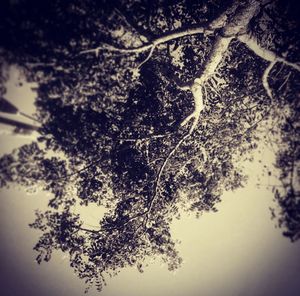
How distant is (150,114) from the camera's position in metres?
8.70

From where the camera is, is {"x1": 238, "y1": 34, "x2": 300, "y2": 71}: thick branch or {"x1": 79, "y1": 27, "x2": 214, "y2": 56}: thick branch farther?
{"x1": 238, "y1": 34, "x2": 300, "y2": 71}: thick branch

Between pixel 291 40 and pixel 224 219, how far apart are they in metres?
9.56

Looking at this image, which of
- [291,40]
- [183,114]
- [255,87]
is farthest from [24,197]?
[291,40]

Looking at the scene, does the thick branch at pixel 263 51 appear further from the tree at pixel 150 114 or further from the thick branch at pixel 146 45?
the thick branch at pixel 146 45

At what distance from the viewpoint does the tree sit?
22.9 ft

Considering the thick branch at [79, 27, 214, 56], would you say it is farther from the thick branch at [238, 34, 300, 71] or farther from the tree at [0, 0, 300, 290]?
the thick branch at [238, 34, 300, 71]

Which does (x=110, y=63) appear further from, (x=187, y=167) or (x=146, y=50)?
(x=187, y=167)

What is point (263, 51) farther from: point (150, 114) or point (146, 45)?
point (150, 114)

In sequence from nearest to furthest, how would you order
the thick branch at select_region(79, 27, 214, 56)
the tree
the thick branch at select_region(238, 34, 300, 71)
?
the thick branch at select_region(79, 27, 214, 56) → the tree → the thick branch at select_region(238, 34, 300, 71)

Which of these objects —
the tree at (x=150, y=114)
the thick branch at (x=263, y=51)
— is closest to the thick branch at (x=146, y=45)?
the tree at (x=150, y=114)

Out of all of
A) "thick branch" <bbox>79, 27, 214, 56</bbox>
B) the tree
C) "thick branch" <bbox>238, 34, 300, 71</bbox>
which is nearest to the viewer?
"thick branch" <bbox>79, 27, 214, 56</bbox>

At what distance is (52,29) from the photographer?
6.24 meters

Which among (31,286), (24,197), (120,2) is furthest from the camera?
(31,286)

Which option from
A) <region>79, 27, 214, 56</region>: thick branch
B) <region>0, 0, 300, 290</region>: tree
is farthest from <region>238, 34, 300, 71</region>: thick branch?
<region>79, 27, 214, 56</region>: thick branch
